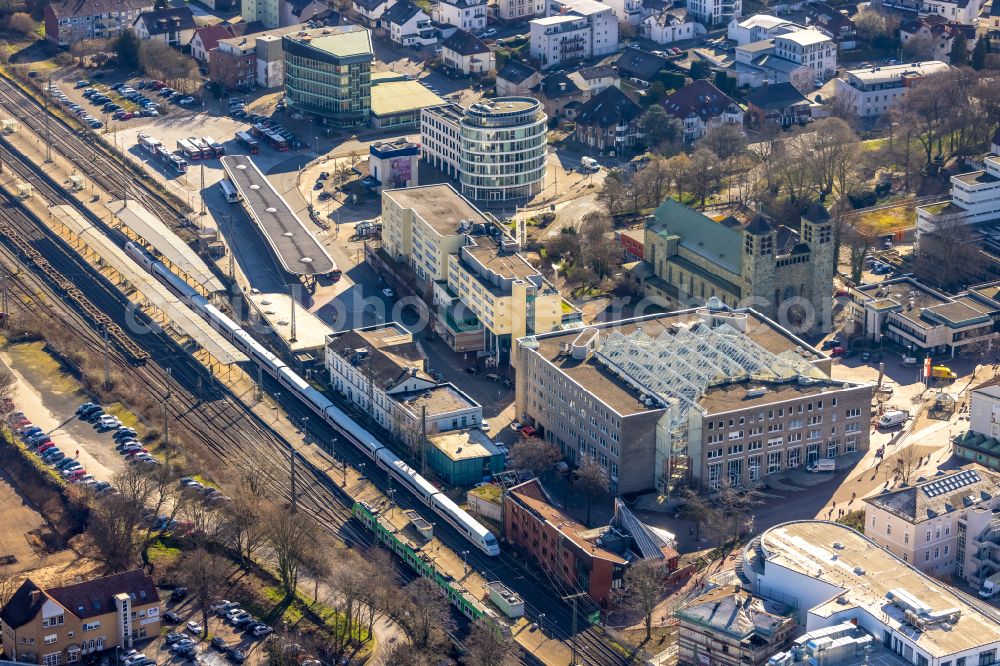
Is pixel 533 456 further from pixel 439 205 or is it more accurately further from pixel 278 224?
pixel 278 224

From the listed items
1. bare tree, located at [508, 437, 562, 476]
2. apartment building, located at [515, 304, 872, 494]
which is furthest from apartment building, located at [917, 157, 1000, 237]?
bare tree, located at [508, 437, 562, 476]

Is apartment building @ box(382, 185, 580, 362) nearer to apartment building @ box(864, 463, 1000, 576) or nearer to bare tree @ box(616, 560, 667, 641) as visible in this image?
bare tree @ box(616, 560, 667, 641)

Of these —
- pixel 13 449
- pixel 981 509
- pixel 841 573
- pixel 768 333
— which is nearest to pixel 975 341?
pixel 768 333

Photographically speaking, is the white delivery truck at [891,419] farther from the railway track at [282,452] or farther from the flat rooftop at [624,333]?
the railway track at [282,452]

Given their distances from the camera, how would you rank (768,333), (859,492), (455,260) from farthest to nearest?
(455,260), (768,333), (859,492)

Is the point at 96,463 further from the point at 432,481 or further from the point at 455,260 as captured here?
the point at 455,260

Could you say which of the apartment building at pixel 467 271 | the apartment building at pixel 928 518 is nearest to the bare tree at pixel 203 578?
the apartment building at pixel 467 271
